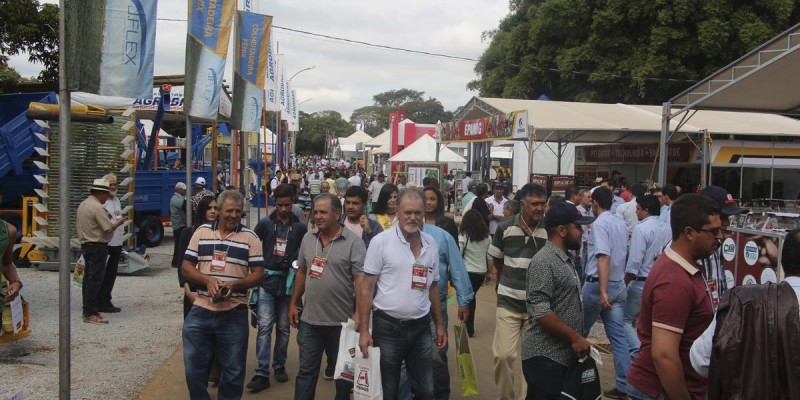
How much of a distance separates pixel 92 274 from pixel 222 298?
4.56 meters

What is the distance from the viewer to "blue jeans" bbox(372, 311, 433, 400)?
4453 mm

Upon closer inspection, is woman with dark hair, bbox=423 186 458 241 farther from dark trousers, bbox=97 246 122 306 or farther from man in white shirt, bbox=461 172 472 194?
man in white shirt, bbox=461 172 472 194

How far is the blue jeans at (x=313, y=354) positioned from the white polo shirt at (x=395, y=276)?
23.9 inches

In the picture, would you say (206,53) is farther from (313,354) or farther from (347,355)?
(347,355)

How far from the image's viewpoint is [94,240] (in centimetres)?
830

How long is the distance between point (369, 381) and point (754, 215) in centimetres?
561

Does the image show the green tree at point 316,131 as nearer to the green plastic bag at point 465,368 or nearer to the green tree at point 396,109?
the green tree at point 396,109

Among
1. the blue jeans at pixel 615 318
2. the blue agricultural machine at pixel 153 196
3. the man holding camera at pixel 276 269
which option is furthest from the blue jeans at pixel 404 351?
the blue agricultural machine at pixel 153 196

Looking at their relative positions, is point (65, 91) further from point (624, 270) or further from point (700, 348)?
point (624, 270)

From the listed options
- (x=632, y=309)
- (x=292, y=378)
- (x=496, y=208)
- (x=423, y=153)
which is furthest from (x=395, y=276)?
(x=423, y=153)

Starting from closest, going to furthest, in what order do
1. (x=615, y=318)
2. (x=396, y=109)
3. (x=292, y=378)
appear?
(x=615, y=318) → (x=292, y=378) → (x=396, y=109)

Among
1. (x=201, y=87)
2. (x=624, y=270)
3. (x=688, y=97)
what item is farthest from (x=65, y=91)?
(x=688, y=97)

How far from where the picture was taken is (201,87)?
829 cm

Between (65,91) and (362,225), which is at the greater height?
(65,91)
